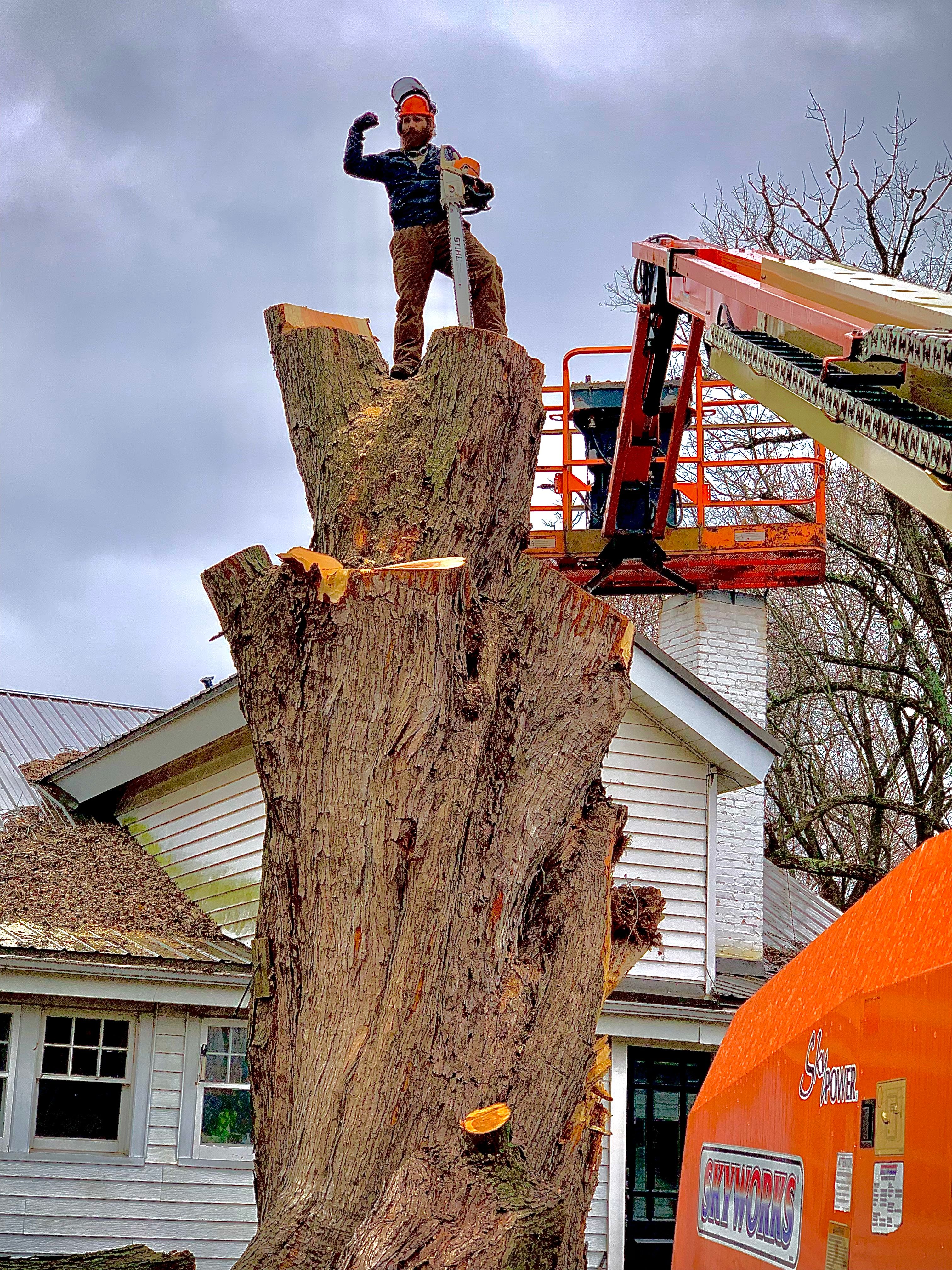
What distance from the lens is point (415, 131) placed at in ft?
22.2

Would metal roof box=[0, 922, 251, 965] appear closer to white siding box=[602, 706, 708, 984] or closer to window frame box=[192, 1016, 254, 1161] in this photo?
window frame box=[192, 1016, 254, 1161]

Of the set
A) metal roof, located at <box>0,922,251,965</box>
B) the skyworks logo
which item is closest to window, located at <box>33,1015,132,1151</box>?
metal roof, located at <box>0,922,251,965</box>

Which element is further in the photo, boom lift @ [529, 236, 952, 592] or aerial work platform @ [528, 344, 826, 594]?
aerial work platform @ [528, 344, 826, 594]

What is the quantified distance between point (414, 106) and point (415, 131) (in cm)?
12

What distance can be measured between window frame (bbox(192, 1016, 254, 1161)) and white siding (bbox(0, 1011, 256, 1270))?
105 mm

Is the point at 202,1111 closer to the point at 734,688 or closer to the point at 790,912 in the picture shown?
the point at 734,688

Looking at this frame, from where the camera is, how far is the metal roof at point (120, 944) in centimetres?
1044

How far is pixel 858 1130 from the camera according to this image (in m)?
3.45

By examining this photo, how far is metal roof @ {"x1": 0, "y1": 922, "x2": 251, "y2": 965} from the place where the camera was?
34.2 ft

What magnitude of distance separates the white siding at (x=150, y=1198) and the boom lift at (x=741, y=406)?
216 inches

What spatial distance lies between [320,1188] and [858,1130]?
4.92 ft

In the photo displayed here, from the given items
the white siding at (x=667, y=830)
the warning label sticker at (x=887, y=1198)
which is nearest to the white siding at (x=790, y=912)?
the white siding at (x=667, y=830)

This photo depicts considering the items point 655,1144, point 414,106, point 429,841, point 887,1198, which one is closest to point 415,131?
point 414,106

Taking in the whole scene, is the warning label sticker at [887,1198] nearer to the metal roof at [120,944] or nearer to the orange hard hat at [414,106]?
the orange hard hat at [414,106]
